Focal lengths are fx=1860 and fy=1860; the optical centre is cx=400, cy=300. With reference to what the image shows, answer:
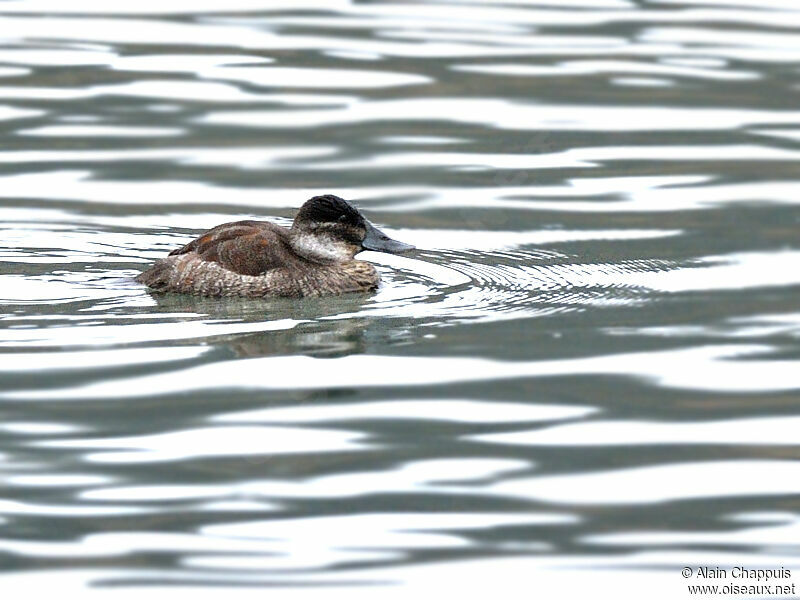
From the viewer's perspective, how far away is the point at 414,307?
1045 centimetres

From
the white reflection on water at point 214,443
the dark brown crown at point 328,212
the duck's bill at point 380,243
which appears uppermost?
the dark brown crown at point 328,212

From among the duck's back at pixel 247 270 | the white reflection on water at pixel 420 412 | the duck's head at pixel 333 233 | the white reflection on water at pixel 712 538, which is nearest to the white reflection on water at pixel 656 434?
the white reflection on water at pixel 420 412

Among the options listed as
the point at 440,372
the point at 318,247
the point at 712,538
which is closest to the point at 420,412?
the point at 440,372

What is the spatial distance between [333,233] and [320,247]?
127 mm

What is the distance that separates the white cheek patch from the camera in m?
→ 11.1

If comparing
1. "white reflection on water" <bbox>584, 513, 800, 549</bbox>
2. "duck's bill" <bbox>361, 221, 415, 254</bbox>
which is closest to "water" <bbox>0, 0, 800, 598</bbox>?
"white reflection on water" <bbox>584, 513, 800, 549</bbox>

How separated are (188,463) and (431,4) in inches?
490

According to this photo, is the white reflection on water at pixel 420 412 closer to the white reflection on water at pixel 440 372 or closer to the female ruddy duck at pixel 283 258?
the white reflection on water at pixel 440 372

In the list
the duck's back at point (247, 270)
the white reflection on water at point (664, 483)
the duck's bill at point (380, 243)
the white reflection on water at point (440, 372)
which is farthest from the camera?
the duck's bill at point (380, 243)

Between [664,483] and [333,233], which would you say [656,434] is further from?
[333,233]

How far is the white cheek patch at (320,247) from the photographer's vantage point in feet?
36.5

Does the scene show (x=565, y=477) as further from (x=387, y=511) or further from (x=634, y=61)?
(x=634, y=61)

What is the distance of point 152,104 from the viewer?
1566cm

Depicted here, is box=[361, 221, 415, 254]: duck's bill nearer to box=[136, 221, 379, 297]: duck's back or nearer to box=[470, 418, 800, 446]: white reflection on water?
box=[136, 221, 379, 297]: duck's back
